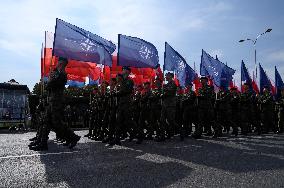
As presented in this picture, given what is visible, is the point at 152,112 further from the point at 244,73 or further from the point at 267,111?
the point at 244,73

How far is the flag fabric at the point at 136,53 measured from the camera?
12821 mm

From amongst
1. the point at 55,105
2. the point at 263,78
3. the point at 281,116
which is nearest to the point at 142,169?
the point at 55,105

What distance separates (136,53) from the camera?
1322cm

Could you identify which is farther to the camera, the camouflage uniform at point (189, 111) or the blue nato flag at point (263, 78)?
the blue nato flag at point (263, 78)

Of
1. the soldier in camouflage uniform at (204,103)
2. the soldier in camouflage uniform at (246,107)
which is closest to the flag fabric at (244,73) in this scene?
the soldier in camouflage uniform at (246,107)

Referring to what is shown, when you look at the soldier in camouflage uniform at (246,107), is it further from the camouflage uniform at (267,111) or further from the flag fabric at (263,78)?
the flag fabric at (263,78)

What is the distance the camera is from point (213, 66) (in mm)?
18812

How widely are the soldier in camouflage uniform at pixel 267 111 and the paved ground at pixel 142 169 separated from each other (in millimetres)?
8924

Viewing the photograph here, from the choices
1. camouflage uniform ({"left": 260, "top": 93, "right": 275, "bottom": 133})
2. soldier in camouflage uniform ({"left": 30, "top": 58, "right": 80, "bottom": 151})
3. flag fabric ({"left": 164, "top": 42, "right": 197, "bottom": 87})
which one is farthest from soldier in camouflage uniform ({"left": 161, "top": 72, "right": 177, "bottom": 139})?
camouflage uniform ({"left": 260, "top": 93, "right": 275, "bottom": 133})

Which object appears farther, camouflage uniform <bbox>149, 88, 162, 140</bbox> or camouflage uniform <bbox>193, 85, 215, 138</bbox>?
camouflage uniform <bbox>193, 85, 215, 138</bbox>

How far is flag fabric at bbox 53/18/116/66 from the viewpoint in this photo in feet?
37.1

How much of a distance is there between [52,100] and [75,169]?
2.92 m

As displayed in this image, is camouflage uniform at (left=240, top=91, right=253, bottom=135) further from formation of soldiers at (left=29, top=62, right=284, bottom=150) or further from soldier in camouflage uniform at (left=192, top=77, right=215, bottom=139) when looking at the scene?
soldier in camouflage uniform at (left=192, top=77, right=215, bottom=139)

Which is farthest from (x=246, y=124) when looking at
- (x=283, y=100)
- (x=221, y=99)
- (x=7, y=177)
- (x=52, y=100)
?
(x=7, y=177)
